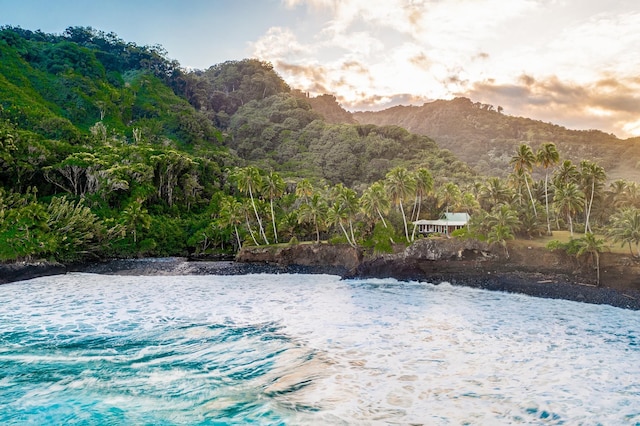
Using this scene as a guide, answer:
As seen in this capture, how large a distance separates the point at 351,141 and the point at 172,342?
11613 centimetres

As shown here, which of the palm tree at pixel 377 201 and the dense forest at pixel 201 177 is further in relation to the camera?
the palm tree at pixel 377 201

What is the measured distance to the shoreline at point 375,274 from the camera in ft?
125

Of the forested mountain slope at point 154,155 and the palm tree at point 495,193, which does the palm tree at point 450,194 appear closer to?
the palm tree at point 495,193

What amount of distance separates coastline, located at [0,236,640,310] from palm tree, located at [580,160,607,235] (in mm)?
13072

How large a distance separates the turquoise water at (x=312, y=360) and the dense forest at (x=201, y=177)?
18.3 m

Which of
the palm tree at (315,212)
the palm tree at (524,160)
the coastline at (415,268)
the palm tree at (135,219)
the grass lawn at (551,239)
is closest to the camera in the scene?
the coastline at (415,268)

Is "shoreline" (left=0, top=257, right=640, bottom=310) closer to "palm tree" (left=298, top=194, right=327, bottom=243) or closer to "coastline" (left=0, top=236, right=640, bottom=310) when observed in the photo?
"coastline" (left=0, top=236, right=640, bottom=310)

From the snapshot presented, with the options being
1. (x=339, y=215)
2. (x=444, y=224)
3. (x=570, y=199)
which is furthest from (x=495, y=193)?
(x=339, y=215)

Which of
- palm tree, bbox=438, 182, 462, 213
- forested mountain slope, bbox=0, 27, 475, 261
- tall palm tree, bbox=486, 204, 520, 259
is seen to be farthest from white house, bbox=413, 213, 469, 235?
tall palm tree, bbox=486, 204, 520, 259

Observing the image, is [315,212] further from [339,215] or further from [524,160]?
[524,160]

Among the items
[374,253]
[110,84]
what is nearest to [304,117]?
[110,84]

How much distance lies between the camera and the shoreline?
125ft

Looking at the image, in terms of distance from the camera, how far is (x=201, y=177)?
96875mm

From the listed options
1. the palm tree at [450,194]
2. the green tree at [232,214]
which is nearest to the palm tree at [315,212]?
the green tree at [232,214]
